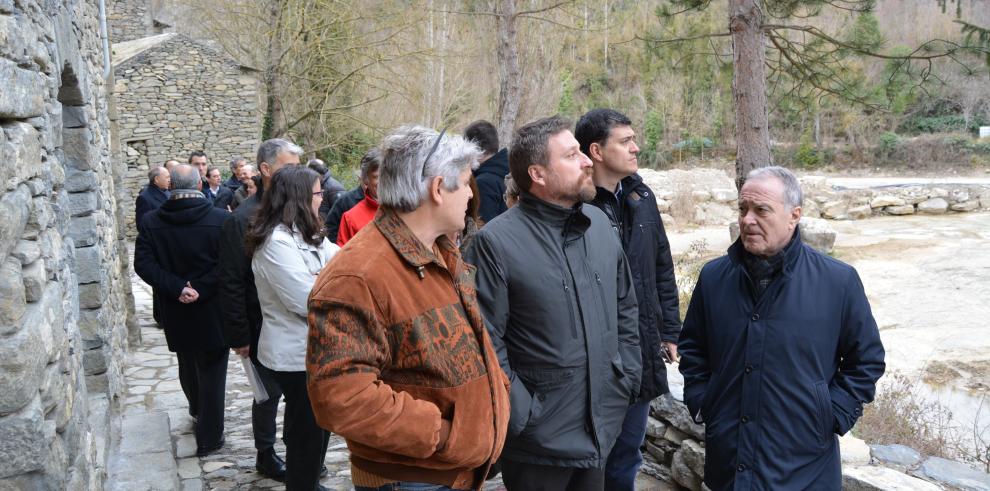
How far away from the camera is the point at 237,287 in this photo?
403cm

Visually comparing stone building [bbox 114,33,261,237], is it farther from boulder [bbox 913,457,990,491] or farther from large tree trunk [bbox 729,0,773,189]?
boulder [bbox 913,457,990,491]

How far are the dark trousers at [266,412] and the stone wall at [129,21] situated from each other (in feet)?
77.3

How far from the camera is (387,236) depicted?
205 centimetres

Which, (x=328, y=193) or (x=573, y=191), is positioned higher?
(x=573, y=191)

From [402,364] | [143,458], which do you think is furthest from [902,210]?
[402,364]

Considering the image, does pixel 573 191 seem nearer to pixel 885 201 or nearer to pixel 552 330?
pixel 552 330

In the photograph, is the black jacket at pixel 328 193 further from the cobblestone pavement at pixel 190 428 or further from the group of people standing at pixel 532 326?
the group of people standing at pixel 532 326

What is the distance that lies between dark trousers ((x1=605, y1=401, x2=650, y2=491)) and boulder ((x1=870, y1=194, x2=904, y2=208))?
19.4 meters

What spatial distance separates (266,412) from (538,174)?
7.54 ft

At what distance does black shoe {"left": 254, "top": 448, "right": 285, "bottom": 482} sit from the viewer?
4.36 m

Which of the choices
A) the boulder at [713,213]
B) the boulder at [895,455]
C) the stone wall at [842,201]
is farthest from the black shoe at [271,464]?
the boulder at [713,213]

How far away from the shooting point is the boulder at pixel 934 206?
796 inches

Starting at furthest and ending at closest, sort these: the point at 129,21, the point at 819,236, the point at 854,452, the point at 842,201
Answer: the point at 129,21
the point at 842,201
the point at 819,236
the point at 854,452

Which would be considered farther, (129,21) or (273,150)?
(129,21)
